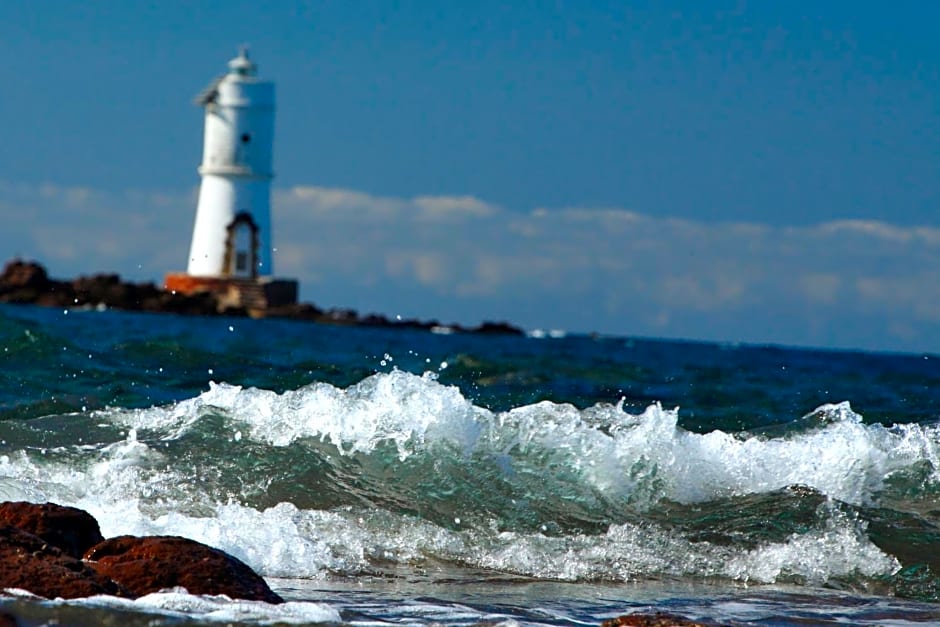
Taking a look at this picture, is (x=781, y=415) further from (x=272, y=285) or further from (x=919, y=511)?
(x=272, y=285)

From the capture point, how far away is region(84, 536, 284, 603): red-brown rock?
4.00m

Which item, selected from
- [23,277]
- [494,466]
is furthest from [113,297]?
[494,466]

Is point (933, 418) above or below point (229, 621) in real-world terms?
above

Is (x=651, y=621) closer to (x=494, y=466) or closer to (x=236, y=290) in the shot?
(x=494, y=466)

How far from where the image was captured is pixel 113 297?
3912cm

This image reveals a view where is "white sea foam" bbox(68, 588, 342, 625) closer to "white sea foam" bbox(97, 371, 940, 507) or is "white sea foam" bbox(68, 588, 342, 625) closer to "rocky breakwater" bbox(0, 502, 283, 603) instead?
"rocky breakwater" bbox(0, 502, 283, 603)

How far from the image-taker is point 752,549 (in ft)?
20.0

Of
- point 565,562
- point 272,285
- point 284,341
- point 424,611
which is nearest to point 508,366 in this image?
point 284,341

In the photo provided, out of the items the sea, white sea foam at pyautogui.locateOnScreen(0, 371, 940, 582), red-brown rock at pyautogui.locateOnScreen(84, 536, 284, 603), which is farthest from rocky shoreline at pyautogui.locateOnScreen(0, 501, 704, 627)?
white sea foam at pyautogui.locateOnScreen(0, 371, 940, 582)

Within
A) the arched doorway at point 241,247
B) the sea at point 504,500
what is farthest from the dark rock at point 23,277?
the sea at point 504,500

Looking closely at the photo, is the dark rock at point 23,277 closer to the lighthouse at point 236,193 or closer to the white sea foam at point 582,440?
the lighthouse at point 236,193

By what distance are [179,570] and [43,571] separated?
1.31 ft

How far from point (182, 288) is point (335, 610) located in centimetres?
3498

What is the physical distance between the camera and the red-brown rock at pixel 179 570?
400cm
